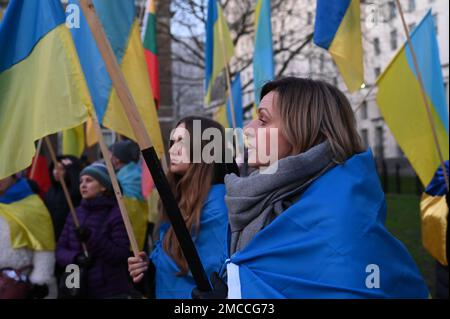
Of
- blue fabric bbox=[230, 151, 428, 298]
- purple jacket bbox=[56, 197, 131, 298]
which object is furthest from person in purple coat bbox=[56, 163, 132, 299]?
blue fabric bbox=[230, 151, 428, 298]

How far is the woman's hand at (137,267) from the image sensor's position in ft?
8.32

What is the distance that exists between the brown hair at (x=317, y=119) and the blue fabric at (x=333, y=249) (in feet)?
0.29

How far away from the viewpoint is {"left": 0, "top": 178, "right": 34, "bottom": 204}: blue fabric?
372cm

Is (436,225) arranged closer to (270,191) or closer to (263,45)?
(263,45)

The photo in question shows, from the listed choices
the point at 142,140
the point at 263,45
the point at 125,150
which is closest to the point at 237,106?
the point at 263,45

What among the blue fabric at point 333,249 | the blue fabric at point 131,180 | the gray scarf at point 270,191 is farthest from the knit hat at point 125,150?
the blue fabric at point 333,249

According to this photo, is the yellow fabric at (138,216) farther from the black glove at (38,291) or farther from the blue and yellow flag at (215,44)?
the blue and yellow flag at (215,44)

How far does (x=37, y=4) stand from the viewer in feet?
9.79

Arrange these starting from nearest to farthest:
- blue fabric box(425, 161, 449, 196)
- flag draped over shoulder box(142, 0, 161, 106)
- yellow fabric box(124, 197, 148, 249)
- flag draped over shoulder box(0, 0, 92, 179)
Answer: flag draped over shoulder box(0, 0, 92, 179) → blue fabric box(425, 161, 449, 196) → yellow fabric box(124, 197, 148, 249) → flag draped over shoulder box(142, 0, 161, 106)

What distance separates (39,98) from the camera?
272cm

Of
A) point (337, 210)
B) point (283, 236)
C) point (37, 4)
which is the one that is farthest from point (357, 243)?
point (37, 4)

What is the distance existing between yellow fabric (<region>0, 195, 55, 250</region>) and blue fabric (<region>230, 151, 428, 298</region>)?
7.24ft

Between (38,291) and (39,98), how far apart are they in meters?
1.48

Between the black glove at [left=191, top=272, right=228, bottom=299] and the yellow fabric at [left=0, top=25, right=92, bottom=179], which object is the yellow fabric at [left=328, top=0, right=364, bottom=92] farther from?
the black glove at [left=191, top=272, right=228, bottom=299]
